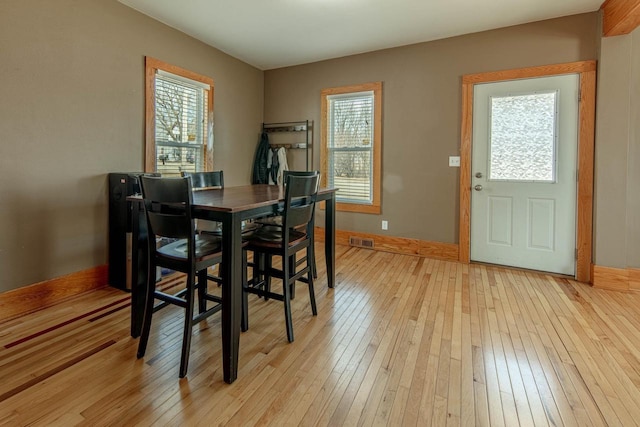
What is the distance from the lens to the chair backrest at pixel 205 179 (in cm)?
274

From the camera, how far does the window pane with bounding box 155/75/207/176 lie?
11.2ft

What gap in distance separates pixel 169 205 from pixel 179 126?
2302 mm

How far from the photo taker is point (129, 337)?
2.04 metres

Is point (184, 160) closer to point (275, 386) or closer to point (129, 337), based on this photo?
point (129, 337)

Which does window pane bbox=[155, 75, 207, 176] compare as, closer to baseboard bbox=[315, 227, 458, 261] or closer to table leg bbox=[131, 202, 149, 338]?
table leg bbox=[131, 202, 149, 338]

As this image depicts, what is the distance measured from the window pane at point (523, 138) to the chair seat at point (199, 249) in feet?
9.91

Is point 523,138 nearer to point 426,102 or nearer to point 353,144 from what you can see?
point 426,102

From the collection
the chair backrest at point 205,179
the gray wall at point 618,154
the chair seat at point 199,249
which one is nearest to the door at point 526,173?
the gray wall at point 618,154

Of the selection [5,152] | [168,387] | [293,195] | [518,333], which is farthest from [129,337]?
[518,333]

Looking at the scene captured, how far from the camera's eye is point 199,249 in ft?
5.91

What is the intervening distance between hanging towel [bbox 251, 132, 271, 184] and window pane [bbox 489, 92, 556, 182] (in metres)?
2.93

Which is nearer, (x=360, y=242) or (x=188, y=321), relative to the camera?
(x=188, y=321)

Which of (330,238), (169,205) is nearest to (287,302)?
(169,205)

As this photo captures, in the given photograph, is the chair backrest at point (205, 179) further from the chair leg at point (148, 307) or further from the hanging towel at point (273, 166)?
the hanging towel at point (273, 166)
